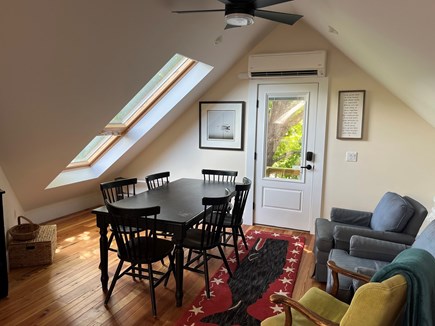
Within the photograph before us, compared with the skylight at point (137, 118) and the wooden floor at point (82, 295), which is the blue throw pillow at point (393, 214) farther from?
the skylight at point (137, 118)

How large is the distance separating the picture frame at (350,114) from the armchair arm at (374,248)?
5.96 ft

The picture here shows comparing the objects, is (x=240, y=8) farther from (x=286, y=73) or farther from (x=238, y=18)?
(x=286, y=73)

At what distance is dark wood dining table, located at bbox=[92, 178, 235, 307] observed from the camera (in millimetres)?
2432

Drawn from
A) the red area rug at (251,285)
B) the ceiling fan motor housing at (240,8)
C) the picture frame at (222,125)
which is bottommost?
the red area rug at (251,285)

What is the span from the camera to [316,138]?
4.19 metres

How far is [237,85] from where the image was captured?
456 centimetres

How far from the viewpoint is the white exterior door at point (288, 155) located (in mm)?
4215

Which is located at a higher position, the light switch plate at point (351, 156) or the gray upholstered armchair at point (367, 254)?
the light switch plate at point (351, 156)

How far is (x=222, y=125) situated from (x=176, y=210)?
2302 mm

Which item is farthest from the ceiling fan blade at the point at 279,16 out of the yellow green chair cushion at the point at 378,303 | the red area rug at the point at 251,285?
the red area rug at the point at 251,285

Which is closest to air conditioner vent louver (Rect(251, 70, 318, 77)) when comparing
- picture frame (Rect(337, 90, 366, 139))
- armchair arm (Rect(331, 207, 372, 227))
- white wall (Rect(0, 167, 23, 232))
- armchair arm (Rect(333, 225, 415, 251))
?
picture frame (Rect(337, 90, 366, 139))

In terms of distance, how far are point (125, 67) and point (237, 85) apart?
1999mm

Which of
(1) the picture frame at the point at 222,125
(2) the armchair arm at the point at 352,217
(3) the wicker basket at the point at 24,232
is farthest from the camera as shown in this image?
(1) the picture frame at the point at 222,125

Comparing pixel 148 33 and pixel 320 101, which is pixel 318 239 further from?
pixel 148 33
